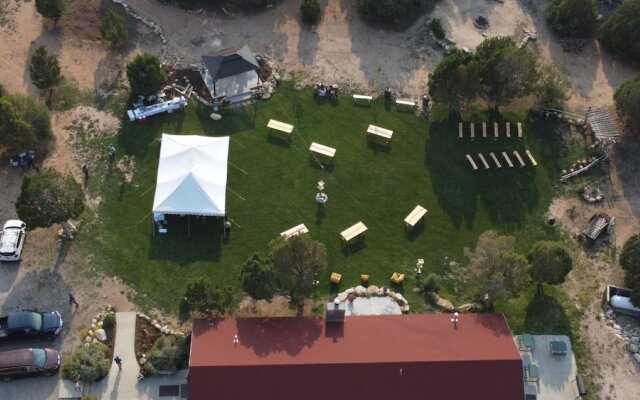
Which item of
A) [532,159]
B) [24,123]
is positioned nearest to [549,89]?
[532,159]

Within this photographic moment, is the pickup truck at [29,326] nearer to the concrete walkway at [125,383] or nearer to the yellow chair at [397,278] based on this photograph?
the concrete walkway at [125,383]

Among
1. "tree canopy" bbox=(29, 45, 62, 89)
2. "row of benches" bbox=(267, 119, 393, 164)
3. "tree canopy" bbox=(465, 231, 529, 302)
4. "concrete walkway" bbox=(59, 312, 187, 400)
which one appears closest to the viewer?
"concrete walkway" bbox=(59, 312, 187, 400)

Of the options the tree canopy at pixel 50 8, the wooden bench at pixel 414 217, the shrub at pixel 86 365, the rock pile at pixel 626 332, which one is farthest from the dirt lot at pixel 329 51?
the wooden bench at pixel 414 217

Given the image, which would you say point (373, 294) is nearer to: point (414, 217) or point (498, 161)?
point (414, 217)

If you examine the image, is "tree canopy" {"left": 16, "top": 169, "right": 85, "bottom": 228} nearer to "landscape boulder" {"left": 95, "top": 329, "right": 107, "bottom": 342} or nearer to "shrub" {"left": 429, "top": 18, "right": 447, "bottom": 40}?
"landscape boulder" {"left": 95, "top": 329, "right": 107, "bottom": 342}

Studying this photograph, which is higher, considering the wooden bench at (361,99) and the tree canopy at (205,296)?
the wooden bench at (361,99)

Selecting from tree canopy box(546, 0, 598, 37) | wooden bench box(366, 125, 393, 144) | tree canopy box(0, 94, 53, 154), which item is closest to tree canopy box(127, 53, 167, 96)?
tree canopy box(0, 94, 53, 154)

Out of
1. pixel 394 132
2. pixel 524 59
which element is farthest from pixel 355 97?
pixel 524 59
